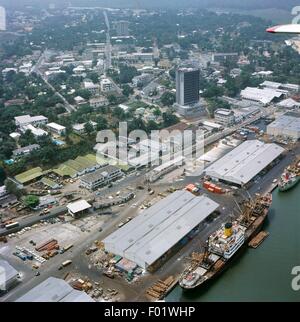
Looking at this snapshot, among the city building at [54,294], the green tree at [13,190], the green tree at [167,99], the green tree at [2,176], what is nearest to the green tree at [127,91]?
the green tree at [167,99]

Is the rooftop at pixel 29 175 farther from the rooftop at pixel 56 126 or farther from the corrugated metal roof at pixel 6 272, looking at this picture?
the corrugated metal roof at pixel 6 272

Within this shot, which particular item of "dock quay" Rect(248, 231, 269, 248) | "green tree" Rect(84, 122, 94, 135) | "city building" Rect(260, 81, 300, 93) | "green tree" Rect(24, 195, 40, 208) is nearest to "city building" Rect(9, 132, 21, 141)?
"green tree" Rect(84, 122, 94, 135)

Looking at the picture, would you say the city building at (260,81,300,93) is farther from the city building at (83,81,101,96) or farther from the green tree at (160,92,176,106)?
the city building at (83,81,101,96)

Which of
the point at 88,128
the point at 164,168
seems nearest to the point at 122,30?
the point at 88,128

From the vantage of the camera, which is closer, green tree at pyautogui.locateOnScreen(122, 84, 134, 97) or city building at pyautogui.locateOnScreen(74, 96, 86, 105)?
city building at pyautogui.locateOnScreen(74, 96, 86, 105)

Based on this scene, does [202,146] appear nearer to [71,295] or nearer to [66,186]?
[66,186]

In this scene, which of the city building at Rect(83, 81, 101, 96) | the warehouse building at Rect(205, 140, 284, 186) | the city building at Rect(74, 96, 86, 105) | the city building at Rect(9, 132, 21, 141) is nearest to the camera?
the warehouse building at Rect(205, 140, 284, 186)
